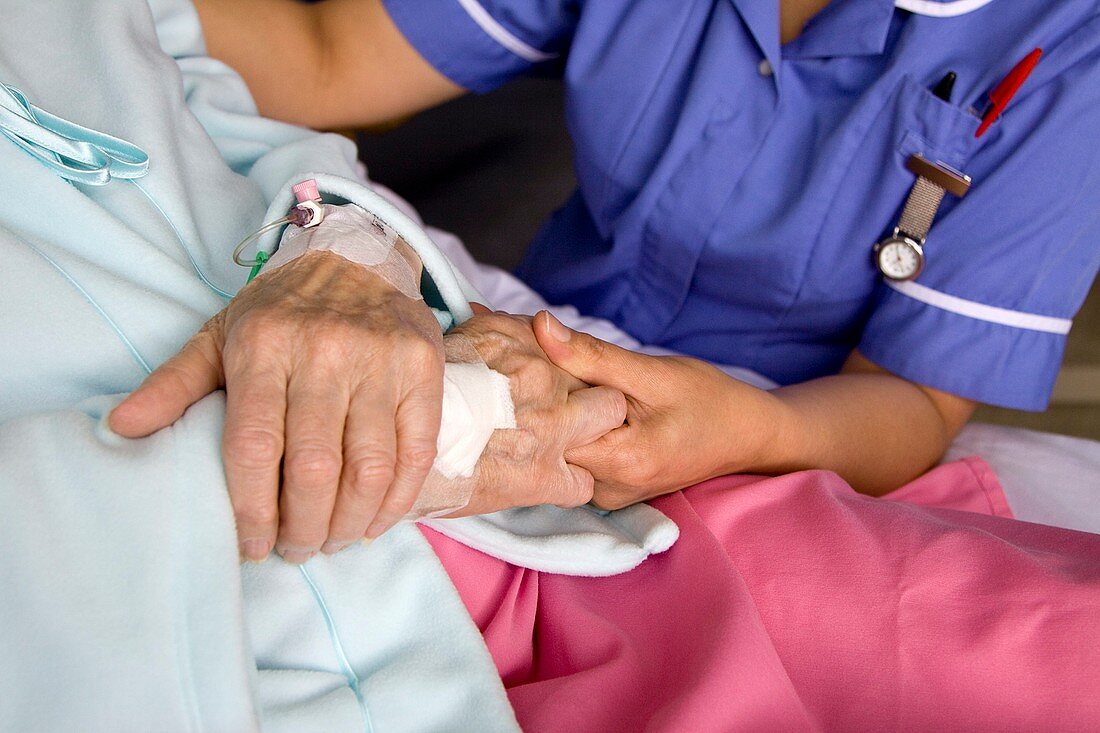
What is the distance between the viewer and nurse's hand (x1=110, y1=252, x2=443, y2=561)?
1.97ft

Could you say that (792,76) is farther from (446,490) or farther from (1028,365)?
(446,490)

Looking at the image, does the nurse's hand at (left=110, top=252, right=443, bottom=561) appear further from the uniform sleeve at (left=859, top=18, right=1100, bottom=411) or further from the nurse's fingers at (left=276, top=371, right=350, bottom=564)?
the uniform sleeve at (left=859, top=18, right=1100, bottom=411)

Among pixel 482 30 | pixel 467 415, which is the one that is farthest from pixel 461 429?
pixel 482 30

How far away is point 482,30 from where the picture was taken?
1238 millimetres

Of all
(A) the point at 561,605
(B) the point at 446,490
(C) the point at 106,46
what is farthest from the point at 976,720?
(C) the point at 106,46

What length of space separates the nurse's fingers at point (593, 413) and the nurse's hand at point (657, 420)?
11 mm

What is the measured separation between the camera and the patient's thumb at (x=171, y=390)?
2.00 ft

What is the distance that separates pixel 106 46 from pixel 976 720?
101 centimetres

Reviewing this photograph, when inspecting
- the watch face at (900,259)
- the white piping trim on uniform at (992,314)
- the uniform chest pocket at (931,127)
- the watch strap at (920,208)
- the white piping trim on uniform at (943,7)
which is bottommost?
the white piping trim on uniform at (992,314)

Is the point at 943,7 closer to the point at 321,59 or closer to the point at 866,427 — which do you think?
the point at 866,427

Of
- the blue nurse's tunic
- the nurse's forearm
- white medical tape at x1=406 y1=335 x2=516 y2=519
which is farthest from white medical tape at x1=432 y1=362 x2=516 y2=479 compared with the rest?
the blue nurse's tunic

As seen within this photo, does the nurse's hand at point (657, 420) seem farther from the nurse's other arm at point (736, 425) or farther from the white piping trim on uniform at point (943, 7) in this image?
the white piping trim on uniform at point (943, 7)

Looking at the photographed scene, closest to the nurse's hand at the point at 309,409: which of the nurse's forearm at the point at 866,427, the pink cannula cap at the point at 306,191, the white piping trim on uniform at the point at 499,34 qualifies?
the pink cannula cap at the point at 306,191

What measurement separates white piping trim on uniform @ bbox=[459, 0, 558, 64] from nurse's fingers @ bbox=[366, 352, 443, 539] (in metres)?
0.74
